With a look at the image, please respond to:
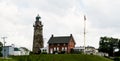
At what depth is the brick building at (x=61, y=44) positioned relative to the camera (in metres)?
125

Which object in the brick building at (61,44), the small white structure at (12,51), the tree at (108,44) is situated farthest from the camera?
the small white structure at (12,51)

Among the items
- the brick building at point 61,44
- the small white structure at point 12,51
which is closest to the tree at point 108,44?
the brick building at point 61,44

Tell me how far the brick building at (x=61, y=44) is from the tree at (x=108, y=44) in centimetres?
1215

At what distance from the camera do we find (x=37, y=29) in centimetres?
13038

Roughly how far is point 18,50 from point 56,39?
21.6m

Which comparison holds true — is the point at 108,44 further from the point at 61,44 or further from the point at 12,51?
the point at 12,51

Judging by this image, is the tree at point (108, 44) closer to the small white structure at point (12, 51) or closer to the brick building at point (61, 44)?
the brick building at point (61, 44)

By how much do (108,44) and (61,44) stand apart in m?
Answer: 19.1

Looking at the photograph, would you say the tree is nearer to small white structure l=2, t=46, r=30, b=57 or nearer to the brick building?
the brick building

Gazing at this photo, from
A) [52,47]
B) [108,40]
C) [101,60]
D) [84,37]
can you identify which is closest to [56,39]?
[52,47]

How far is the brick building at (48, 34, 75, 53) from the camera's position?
125m

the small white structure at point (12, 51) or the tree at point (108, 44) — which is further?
the small white structure at point (12, 51)

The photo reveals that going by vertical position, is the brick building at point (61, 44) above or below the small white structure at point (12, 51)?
above

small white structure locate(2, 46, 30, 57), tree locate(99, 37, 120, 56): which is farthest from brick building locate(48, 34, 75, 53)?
small white structure locate(2, 46, 30, 57)
